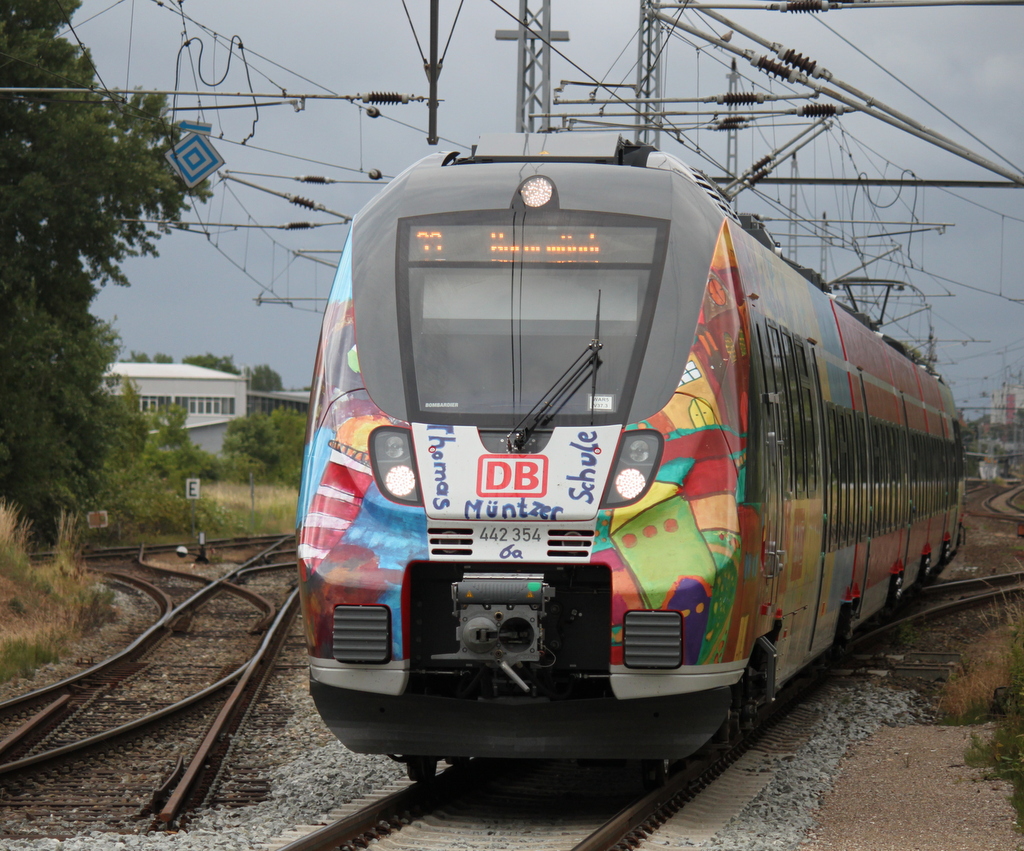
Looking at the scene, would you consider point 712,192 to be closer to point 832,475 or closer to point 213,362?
point 832,475

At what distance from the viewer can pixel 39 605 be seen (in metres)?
18.5

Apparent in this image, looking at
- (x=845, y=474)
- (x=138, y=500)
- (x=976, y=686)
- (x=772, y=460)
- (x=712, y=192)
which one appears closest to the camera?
(x=772, y=460)

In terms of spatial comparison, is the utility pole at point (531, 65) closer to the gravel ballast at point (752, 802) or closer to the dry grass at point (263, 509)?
the gravel ballast at point (752, 802)

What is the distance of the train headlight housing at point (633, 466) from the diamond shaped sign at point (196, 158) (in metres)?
14.3

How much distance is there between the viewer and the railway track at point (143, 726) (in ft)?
28.4

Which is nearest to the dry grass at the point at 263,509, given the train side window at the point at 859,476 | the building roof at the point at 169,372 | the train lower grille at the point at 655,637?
the train side window at the point at 859,476

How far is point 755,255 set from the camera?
9000 millimetres

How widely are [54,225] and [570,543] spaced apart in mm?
24906

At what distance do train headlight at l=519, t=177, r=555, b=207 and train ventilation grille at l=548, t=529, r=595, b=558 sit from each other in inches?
80.3

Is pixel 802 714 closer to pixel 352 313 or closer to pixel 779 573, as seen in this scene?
pixel 779 573

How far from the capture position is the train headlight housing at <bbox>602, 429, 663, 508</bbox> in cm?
716

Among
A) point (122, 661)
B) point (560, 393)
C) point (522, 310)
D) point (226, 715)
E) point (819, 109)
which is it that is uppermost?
point (819, 109)

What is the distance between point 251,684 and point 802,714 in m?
5.28

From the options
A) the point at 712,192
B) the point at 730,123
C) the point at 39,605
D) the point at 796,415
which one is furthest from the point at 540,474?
the point at 730,123
